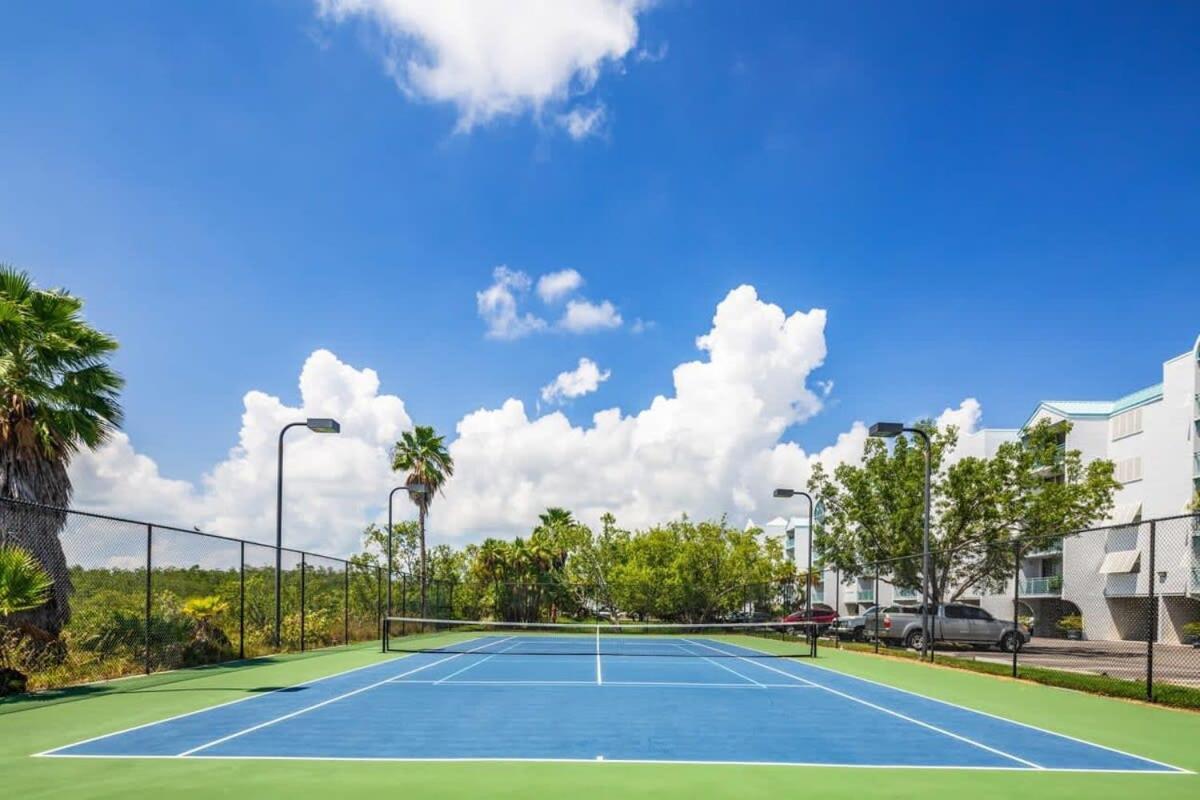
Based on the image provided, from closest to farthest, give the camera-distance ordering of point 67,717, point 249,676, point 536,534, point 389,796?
point 389,796 → point 67,717 → point 249,676 → point 536,534

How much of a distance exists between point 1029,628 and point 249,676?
41.7 meters

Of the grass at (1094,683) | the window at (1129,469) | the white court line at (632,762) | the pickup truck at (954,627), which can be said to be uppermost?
the window at (1129,469)

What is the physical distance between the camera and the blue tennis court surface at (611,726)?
928 cm

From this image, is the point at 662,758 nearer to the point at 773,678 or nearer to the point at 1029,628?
the point at 773,678

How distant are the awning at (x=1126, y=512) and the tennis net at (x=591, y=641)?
18.6 metres

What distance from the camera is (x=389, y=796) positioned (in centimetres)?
739

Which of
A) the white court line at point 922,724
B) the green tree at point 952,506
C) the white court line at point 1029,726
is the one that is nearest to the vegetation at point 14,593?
the white court line at point 922,724

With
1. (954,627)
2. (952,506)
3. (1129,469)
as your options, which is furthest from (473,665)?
(1129,469)

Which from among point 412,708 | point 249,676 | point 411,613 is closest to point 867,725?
point 412,708

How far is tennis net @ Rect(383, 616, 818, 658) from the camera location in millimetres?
25938

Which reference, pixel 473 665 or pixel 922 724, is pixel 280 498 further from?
pixel 922 724

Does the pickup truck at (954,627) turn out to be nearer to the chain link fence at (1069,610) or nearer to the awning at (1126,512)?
the chain link fence at (1069,610)

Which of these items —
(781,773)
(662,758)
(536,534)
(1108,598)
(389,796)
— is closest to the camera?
(389,796)

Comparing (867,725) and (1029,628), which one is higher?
(867,725)
